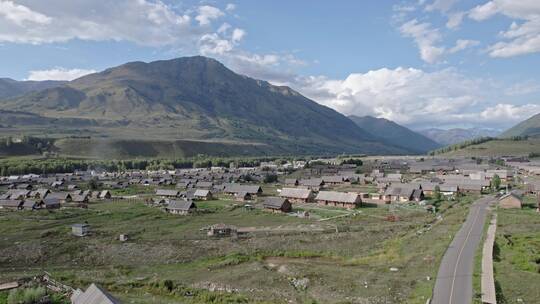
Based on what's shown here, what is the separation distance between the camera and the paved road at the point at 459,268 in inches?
1085

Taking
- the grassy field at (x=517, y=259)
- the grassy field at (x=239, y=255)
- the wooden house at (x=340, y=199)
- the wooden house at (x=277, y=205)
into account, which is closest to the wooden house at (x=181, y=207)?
the grassy field at (x=239, y=255)

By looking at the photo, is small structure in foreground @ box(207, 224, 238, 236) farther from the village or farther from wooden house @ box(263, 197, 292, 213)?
wooden house @ box(263, 197, 292, 213)

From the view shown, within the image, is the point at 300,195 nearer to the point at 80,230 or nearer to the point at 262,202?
the point at 262,202

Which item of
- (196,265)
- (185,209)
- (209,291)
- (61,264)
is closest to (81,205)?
(185,209)

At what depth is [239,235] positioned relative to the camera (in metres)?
60.7

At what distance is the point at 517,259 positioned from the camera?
37125mm

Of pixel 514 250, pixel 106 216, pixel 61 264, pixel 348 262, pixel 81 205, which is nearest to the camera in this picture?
pixel 514 250

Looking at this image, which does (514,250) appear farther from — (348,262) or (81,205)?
(81,205)

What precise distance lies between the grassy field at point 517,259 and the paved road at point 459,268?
6.45 feet

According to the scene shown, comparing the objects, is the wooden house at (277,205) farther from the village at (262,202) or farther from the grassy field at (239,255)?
the grassy field at (239,255)

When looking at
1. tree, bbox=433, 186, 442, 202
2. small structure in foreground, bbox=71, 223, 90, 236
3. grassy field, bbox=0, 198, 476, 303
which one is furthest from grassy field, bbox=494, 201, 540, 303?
small structure in foreground, bbox=71, 223, 90, 236

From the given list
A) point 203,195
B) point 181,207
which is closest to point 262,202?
point 203,195

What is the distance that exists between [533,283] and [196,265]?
31.1 metres

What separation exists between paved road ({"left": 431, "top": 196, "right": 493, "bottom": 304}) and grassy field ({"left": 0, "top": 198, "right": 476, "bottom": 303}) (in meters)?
1.00
